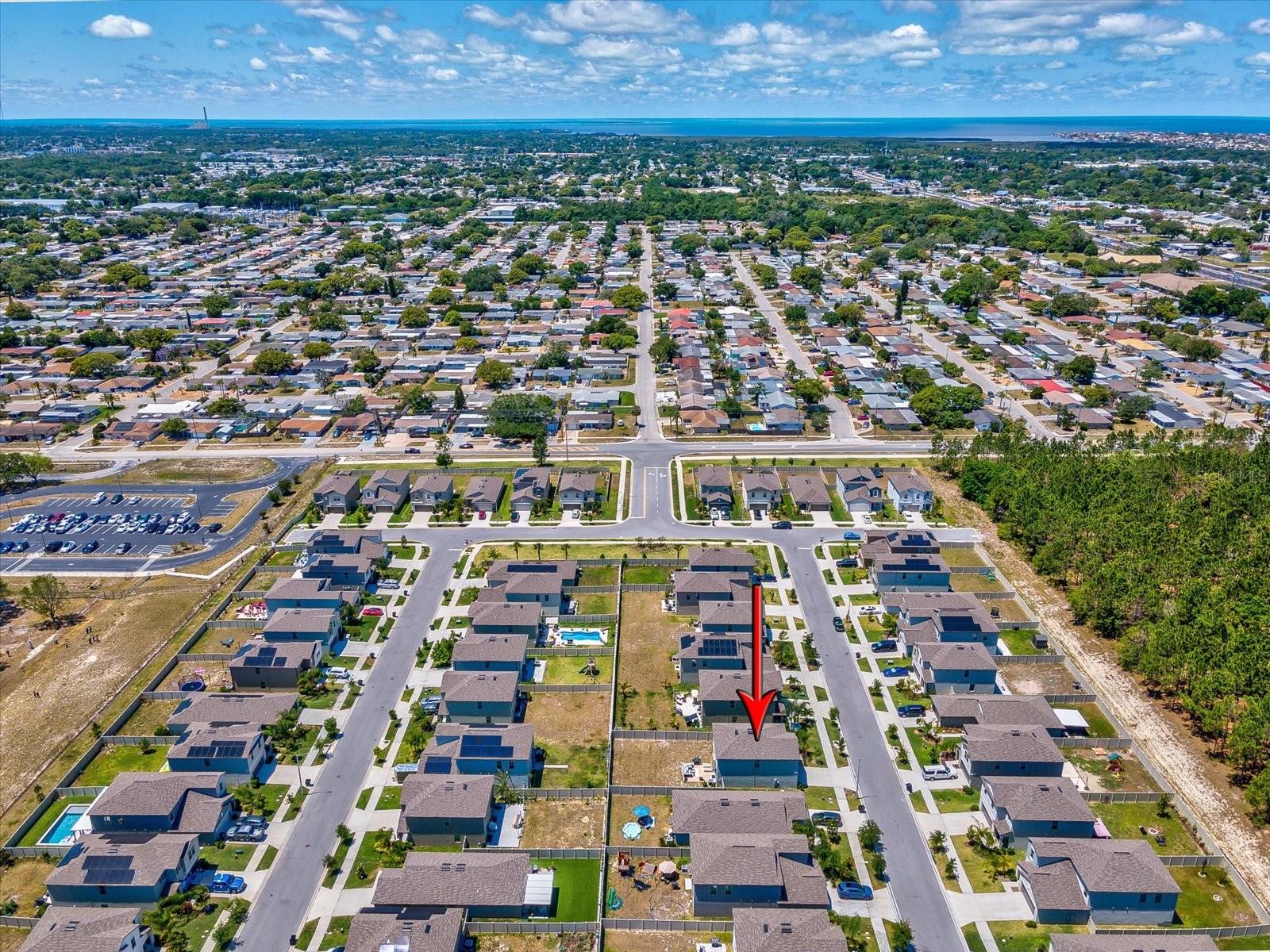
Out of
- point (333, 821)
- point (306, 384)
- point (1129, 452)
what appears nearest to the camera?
point (333, 821)

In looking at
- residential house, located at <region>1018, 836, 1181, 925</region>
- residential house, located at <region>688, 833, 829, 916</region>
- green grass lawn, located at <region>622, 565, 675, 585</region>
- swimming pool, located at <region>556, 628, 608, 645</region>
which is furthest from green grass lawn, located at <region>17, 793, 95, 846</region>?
residential house, located at <region>1018, 836, 1181, 925</region>

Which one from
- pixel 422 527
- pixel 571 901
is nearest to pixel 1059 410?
pixel 422 527

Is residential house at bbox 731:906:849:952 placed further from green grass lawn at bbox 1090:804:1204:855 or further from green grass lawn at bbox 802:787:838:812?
green grass lawn at bbox 1090:804:1204:855

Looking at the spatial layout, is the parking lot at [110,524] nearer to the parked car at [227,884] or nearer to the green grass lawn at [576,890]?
the parked car at [227,884]

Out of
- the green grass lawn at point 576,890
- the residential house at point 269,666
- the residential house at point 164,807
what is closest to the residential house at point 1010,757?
the green grass lawn at point 576,890

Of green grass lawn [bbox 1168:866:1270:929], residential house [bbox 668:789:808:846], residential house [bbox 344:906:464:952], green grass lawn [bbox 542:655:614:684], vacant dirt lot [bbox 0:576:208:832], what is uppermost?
residential house [bbox 344:906:464:952]

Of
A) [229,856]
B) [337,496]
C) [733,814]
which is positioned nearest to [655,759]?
[733,814]

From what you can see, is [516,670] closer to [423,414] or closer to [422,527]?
[422,527]
